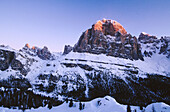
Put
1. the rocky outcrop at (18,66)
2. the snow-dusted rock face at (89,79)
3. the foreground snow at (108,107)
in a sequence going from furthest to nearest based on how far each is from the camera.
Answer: the rocky outcrop at (18,66) → the snow-dusted rock face at (89,79) → the foreground snow at (108,107)

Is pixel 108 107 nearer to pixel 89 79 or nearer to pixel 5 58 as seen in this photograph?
pixel 89 79

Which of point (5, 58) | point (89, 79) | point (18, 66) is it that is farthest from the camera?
point (5, 58)

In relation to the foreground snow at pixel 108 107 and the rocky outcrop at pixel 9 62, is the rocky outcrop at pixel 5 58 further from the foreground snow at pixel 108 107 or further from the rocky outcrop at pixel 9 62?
the foreground snow at pixel 108 107

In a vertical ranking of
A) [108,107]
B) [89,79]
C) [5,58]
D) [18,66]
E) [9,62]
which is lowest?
[89,79]

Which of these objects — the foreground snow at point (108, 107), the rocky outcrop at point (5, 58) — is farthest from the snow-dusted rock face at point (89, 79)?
the foreground snow at point (108, 107)

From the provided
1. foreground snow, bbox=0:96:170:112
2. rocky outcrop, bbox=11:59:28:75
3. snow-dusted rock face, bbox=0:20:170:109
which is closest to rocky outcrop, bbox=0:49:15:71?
snow-dusted rock face, bbox=0:20:170:109

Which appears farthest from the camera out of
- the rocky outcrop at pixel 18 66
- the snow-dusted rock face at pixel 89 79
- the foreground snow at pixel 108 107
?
the rocky outcrop at pixel 18 66

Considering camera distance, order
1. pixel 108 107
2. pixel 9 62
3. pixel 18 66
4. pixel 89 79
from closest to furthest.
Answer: pixel 108 107
pixel 89 79
pixel 18 66
pixel 9 62

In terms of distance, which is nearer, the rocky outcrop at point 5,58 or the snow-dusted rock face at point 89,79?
the snow-dusted rock face at point 89,79

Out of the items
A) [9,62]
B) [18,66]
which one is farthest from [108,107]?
[9,62]

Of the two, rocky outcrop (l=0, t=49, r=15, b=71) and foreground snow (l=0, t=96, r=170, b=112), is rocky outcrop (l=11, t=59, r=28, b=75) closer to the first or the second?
rocky outcrop (l=0, t=49, r=15, b=71)

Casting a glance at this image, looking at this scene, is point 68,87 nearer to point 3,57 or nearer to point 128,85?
point 128,85

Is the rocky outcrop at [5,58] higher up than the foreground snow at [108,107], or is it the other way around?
the rocky outcrop at [5,58]

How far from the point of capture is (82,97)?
123 m
